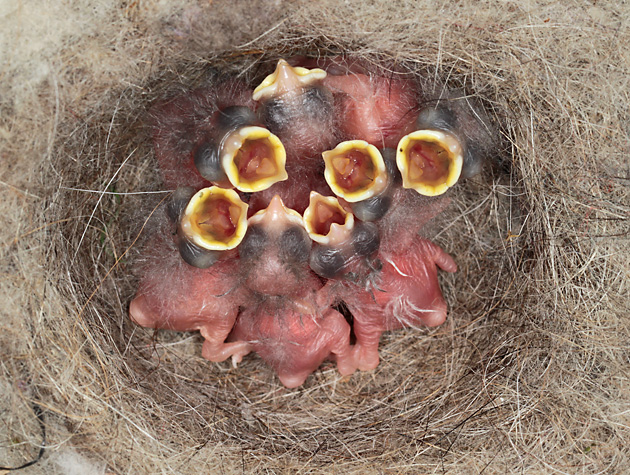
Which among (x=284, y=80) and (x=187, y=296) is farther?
(x=187, y=296)

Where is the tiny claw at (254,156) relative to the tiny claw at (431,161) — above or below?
above

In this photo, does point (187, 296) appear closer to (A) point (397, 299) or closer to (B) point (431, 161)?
(A) point (397, 299)

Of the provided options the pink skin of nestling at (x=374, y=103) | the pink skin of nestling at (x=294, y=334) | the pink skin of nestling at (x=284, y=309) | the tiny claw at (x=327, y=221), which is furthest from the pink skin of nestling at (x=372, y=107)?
the pink skin of nestling at (x=294, y=334)

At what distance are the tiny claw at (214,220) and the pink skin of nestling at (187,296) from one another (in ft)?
0.38

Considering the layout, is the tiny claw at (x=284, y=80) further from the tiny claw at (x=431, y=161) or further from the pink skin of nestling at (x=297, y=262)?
the tiny claw at (x=431, y=161)

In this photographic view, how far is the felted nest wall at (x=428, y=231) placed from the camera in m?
1.53

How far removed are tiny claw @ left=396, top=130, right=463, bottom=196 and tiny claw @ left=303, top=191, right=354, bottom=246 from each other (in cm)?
18

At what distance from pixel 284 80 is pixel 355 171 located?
294 millimetres

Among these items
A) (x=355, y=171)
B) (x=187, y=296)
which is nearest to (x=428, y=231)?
(x=355, y=171)

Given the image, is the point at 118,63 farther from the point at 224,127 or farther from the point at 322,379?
the point at 322,379

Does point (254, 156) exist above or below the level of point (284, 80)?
below

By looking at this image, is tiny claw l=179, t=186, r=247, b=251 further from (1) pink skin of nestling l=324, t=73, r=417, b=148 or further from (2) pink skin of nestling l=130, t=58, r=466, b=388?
(1) pink skin of nestling l=324, t=73, r=417, b=148

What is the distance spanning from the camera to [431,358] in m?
1.76

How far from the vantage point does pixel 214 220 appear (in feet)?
4.67
